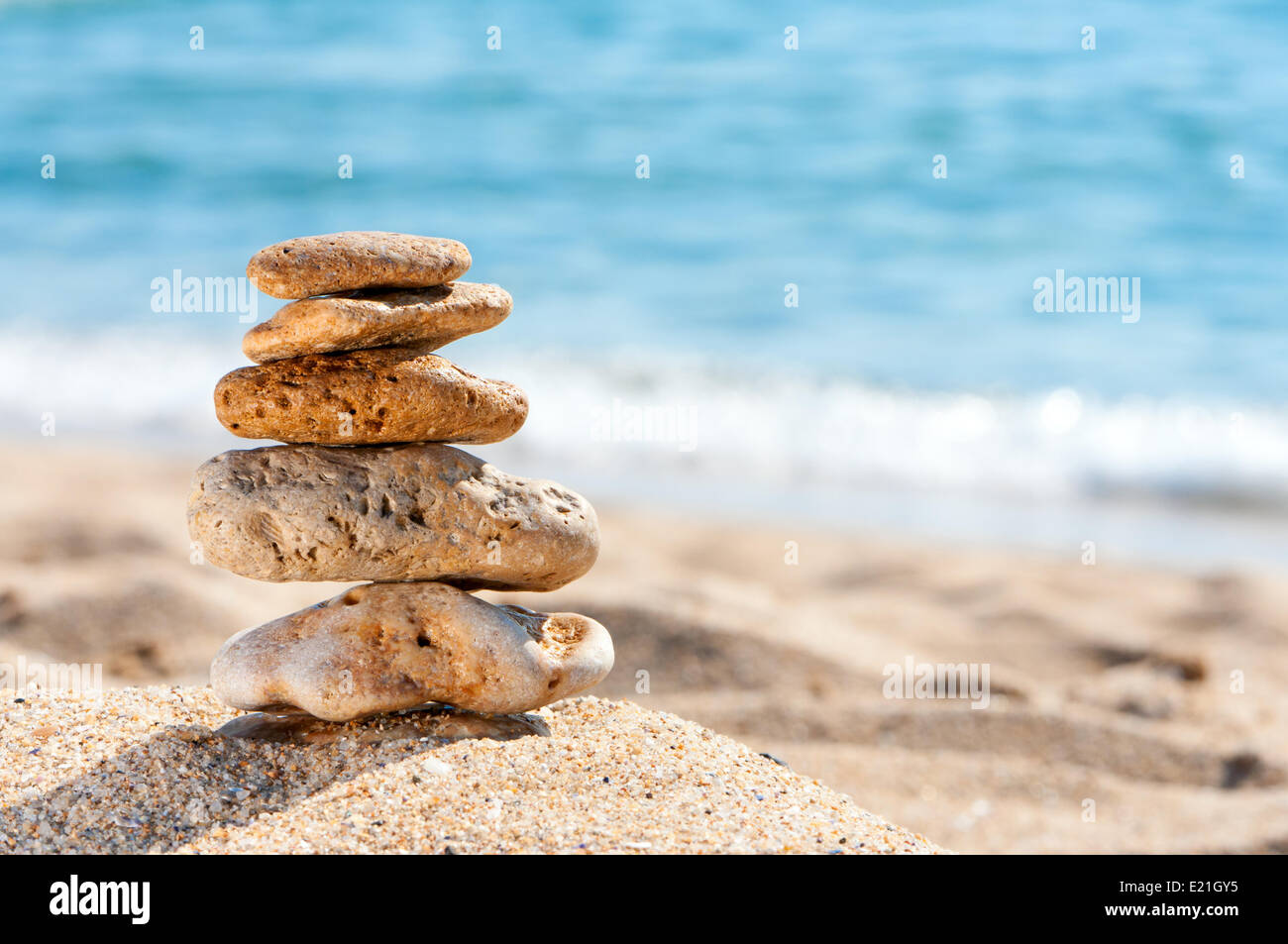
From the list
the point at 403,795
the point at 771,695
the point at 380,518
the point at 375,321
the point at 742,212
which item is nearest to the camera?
the point at 403,795

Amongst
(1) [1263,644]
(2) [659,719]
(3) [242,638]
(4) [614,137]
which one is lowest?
(1) [1263,644]

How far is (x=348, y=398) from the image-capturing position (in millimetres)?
3500

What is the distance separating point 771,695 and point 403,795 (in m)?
3.16

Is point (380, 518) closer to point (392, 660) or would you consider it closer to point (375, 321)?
point (392, 660)

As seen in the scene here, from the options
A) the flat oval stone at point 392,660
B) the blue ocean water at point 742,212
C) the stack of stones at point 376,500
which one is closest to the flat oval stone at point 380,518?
the stack of stones at point 376,500

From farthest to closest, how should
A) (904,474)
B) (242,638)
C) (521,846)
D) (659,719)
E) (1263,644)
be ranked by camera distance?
(904,474)
(1263,644)
(659,719)
(242,638)
(521,846)

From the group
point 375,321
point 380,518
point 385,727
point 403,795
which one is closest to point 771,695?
point 385,727

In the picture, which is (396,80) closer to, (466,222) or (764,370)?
(466,222)

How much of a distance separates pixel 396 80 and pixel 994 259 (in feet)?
26.6

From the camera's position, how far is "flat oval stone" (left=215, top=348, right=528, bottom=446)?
3.51 metres

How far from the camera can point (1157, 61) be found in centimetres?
1435

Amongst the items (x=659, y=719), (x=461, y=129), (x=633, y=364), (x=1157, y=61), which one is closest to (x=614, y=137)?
(x=461, y=129)

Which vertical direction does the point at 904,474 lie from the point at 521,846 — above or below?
below

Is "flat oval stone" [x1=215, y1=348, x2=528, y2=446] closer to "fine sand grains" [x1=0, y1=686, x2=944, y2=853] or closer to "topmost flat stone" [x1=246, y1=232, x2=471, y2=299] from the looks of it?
"topmost flat stone" [x1=246, y1=232, x2=471, y2=299]
